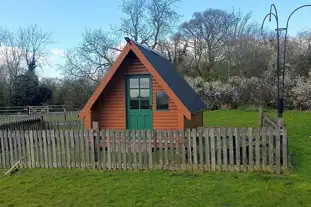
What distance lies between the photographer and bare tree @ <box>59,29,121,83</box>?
129ft

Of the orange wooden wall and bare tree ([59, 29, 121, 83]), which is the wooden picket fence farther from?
bare tree ([59, 29, 121, 83])

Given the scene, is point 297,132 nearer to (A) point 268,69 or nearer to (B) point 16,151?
(B) point 16,151

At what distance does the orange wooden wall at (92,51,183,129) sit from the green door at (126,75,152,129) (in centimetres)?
18

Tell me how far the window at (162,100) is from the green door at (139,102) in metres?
0.35

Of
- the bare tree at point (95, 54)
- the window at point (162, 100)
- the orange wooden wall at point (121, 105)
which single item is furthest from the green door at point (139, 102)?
the bare tree at point (95, 54)

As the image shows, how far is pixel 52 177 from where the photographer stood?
828 centimetres

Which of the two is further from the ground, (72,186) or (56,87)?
(56,87)

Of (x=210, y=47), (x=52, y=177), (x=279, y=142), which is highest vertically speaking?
(x=210, y=47)

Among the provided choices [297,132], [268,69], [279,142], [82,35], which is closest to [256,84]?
[268,69]

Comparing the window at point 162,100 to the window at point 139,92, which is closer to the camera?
the window at point 162,100

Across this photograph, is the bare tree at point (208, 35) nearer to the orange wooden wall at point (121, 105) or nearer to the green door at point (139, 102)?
the green door at point (139, 102)

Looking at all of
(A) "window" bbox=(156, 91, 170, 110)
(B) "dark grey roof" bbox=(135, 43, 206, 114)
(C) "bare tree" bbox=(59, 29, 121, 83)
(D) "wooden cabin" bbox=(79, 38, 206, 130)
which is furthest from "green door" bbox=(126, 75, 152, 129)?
(C) "bare tree" bbox=(59, 29, 121, 83)

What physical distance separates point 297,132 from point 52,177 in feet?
40.9

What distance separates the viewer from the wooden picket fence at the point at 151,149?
26.0ft
